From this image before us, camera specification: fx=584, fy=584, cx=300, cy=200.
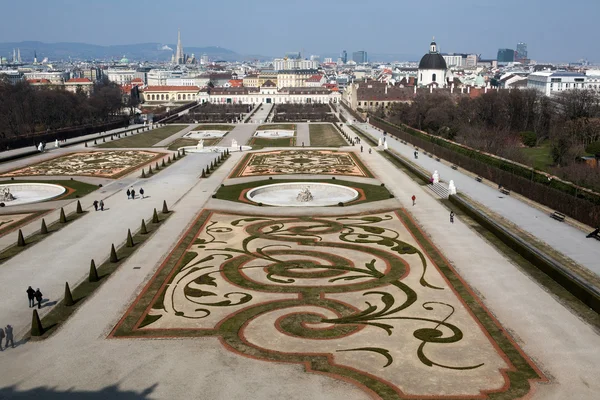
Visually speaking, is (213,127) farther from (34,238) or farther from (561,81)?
(561,81)

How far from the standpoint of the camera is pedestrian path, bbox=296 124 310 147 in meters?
92.8

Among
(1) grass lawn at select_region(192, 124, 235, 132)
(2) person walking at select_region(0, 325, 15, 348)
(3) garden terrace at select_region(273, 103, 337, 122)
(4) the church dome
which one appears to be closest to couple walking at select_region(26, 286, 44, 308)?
(2) person walking at select_region(0, 325, 15, 348)

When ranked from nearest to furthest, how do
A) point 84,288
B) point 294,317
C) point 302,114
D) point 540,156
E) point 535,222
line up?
1. point 294,317
2. point 84,288
3. point 535,222
4. point 540,156
5. point 302,114

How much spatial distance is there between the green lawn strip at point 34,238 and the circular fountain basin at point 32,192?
8551 mm

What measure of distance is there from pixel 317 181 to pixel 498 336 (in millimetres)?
34720

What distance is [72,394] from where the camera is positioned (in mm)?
18609

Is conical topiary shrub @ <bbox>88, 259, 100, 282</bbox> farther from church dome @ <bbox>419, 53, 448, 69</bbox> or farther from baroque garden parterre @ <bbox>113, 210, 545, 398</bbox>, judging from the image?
church dome @ <bbox>419, 53, 448, 69</bbox>

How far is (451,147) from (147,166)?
1443 inches

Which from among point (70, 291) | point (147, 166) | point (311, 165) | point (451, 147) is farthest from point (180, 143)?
point (70, 291)

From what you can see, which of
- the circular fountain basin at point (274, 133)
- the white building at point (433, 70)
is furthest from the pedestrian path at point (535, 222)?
the white building at point (433, 70)

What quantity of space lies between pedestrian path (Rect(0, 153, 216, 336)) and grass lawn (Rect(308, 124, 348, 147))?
3771 centimetres

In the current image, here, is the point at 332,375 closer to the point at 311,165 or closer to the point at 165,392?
the point at 165,392

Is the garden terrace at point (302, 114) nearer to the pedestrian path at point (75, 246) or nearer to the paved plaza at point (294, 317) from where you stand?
the pedestrian path at point (75, 246)

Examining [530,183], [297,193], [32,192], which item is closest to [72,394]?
[297,193]
